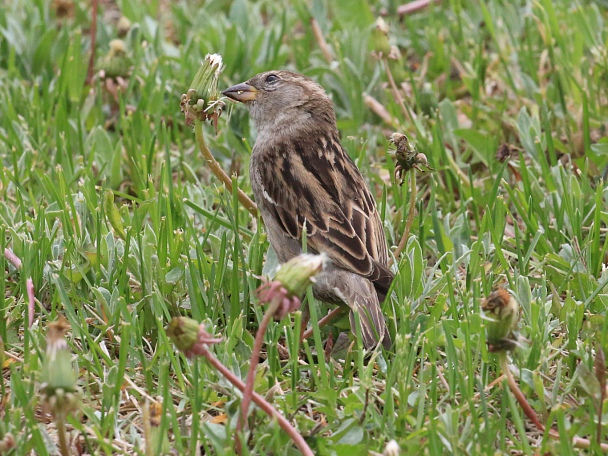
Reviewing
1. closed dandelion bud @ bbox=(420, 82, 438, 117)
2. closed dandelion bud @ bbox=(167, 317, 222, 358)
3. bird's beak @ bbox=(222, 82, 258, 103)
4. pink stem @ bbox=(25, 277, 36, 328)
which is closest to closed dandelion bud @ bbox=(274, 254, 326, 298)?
closed dandelion bud @ bbox=(167, 317, 222, 358)

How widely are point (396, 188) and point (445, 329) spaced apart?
5.10ft

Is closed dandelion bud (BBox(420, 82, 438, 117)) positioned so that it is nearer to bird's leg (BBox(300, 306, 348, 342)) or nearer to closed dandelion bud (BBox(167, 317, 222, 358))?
bird's leg (BBox(300, 306, 348, 342))

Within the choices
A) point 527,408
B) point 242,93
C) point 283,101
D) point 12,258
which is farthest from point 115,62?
point 527,408

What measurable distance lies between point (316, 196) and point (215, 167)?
0.45 metres

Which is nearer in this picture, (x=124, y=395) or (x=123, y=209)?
(x=124, y=395)

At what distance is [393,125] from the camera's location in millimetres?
5566

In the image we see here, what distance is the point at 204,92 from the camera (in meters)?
3.70

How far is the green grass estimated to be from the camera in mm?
3176

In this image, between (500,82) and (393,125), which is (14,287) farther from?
(500,82)

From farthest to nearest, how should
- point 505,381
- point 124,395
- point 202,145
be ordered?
point 202,145 < point 124,395 < point 505,381

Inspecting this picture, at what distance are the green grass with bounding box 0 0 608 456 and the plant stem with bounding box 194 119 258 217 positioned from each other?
0.48ft

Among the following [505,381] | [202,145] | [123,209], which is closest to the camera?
[505,381]

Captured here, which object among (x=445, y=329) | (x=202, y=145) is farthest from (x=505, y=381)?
(x=202, y=145)

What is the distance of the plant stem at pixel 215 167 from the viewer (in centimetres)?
387
